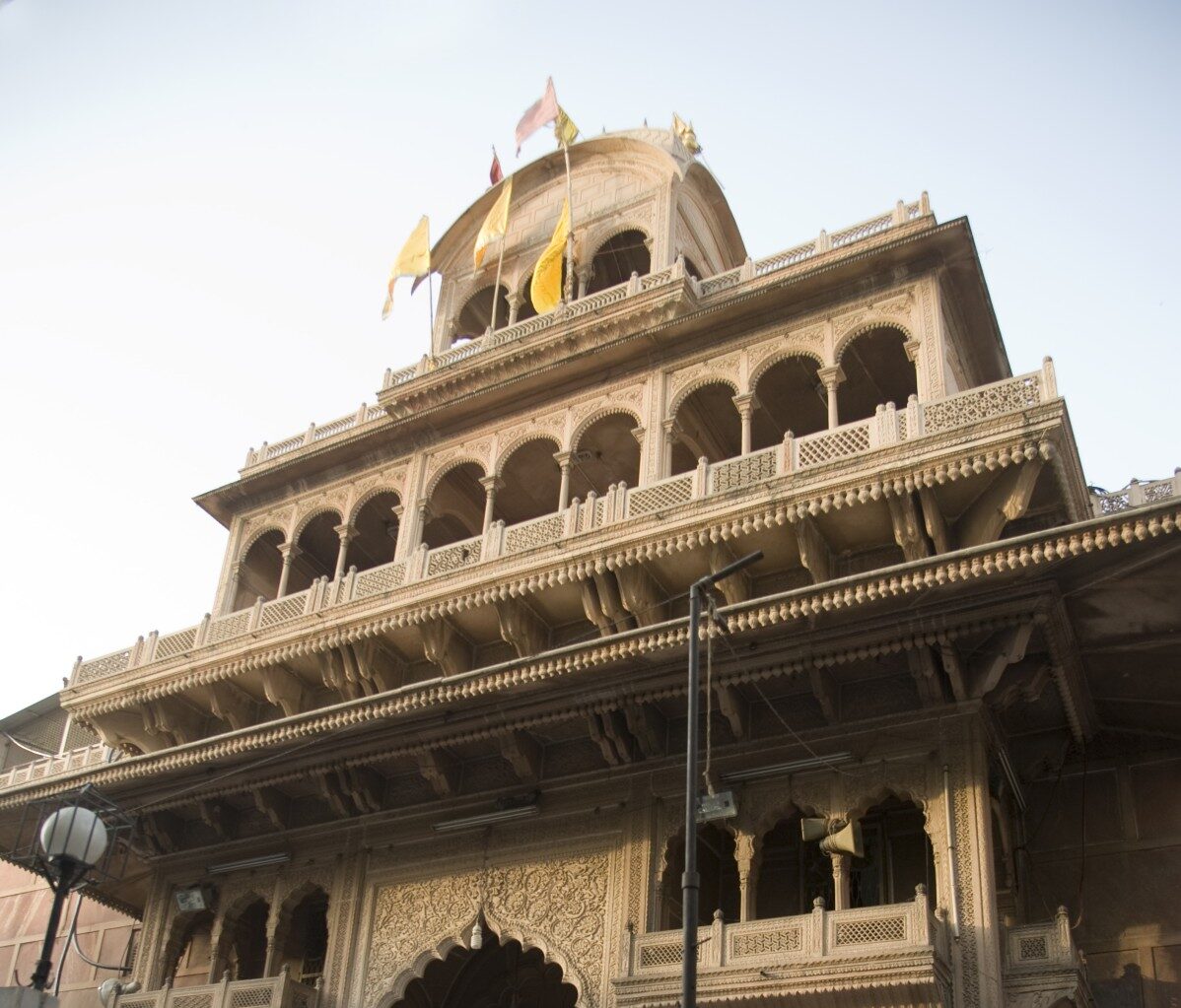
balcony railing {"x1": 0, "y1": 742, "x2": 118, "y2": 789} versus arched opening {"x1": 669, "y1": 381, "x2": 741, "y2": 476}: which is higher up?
arched opening {"x1": 669, "y1": 381, "x2": 741, "y2": 476}

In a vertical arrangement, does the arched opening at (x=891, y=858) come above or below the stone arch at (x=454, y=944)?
above

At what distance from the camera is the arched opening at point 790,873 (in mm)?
14891

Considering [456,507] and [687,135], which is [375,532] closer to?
→ [456,507]

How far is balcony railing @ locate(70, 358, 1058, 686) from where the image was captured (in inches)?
535

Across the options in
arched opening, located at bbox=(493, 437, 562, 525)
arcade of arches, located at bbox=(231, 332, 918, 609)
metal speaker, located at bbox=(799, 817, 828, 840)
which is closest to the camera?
metal speaker, located at bbox=(799, 817, 828, 840)

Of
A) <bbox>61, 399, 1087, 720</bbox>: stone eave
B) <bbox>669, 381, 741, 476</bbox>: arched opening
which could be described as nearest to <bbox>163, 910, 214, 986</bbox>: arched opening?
<bbox>61, 399, 1087, 720</bbox>: stone eave

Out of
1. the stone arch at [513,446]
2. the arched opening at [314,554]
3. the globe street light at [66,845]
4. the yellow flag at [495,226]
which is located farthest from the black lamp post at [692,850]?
the yellow flag at [495,226]

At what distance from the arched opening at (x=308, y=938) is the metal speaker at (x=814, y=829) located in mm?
7079

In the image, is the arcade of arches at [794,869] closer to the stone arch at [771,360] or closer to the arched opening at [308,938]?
the stone arch at [771,360]

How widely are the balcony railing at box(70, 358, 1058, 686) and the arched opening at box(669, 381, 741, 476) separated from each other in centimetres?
199

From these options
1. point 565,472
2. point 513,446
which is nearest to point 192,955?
point 513,446

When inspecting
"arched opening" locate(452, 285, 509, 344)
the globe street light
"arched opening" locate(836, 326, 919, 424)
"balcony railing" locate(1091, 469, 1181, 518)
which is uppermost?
"arched opening" locate(452, 285, 509, 344)

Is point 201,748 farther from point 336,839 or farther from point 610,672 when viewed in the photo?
point 610,672

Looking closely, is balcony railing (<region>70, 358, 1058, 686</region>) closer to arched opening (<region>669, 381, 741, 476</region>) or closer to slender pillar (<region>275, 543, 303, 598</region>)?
slender pillar (<region>275, 543, 303, 598</region>)
